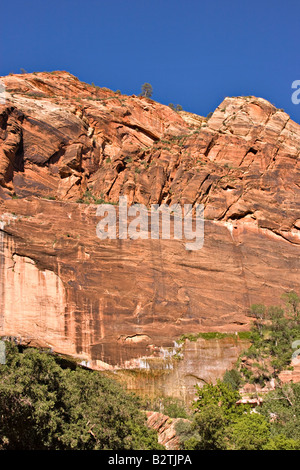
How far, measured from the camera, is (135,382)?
3872cm

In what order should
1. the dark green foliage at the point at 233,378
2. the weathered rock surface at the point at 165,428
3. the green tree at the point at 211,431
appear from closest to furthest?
the green tree at the point at 211,431 → the weathered rock surface at the point at 165,428 → the dark green foliage at the point at 233,378

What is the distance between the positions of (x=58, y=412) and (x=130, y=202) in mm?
25985

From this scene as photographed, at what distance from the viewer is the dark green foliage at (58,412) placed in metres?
23.8

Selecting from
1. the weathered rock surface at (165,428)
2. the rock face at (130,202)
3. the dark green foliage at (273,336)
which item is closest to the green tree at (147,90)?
the rock face at (130,202)

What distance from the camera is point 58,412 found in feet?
83.7

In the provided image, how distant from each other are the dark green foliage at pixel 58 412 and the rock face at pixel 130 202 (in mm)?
9086

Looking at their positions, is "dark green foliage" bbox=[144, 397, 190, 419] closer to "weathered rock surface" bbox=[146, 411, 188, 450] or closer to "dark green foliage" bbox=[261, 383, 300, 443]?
"weathered rock surface" bbox=[146, 411, 188, 450]

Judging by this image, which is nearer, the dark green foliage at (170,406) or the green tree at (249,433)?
the green tree at (249,433)

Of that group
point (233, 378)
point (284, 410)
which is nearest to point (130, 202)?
point (233, 378)

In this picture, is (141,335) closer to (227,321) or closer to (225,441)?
(227,321)

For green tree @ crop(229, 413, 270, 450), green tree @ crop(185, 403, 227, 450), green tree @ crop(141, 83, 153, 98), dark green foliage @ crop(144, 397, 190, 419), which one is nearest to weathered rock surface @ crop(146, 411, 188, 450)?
dark green foliage @ crop(144, 397, 190, 419)

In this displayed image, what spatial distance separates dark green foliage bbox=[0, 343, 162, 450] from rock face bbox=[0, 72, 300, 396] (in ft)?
29.8

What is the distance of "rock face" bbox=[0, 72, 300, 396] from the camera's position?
38.3 m

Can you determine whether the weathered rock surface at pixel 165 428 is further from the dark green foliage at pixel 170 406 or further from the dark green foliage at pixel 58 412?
the dark green foliage at pixel 170 406
